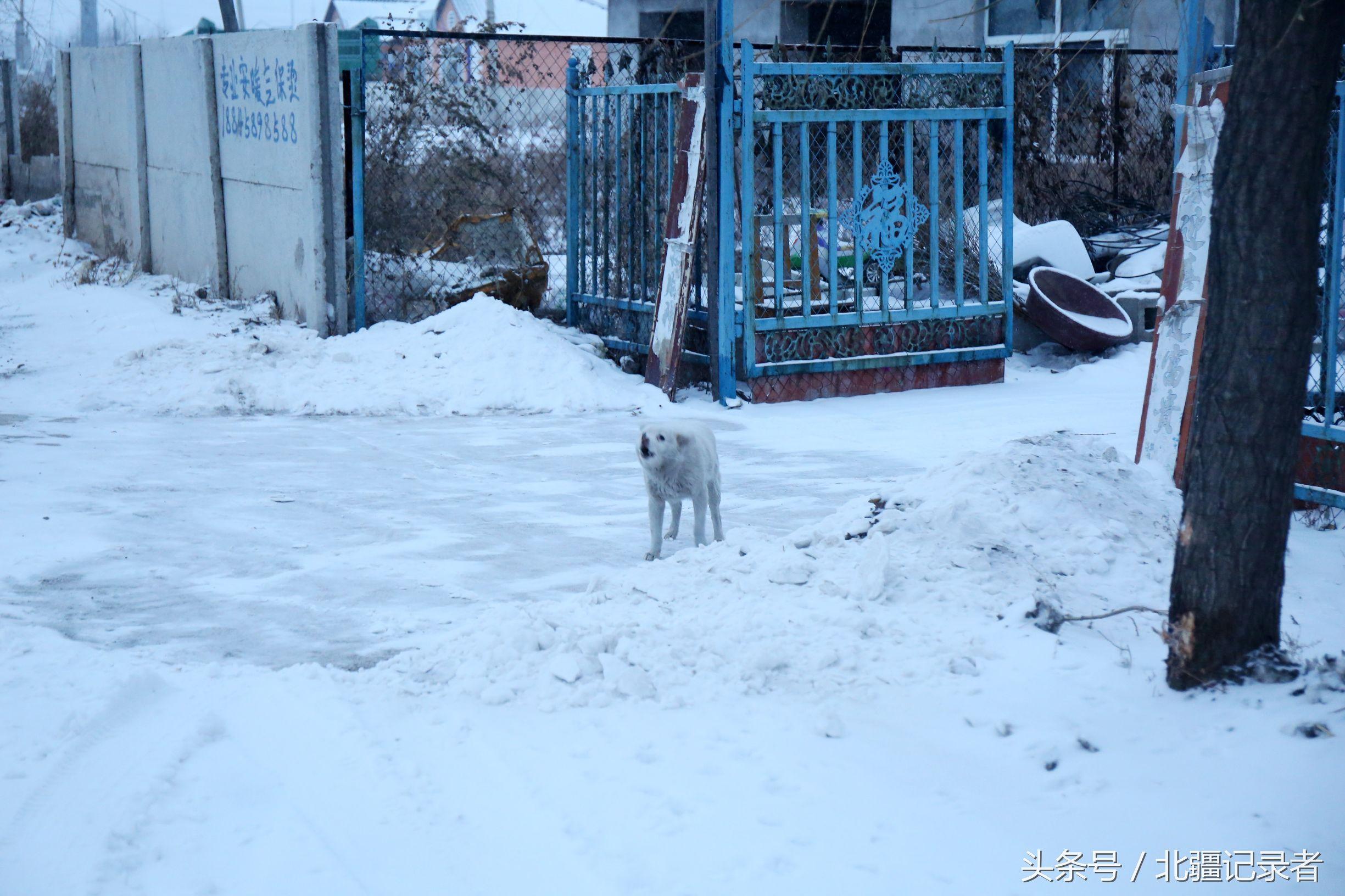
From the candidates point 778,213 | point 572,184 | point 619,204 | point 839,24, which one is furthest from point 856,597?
point 839,24

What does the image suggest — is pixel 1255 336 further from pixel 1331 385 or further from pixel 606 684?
pixel 1331 385

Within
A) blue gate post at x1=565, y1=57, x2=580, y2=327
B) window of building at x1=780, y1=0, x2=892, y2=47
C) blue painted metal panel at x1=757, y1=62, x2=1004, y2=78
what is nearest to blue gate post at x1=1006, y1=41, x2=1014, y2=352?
blue painted metal panel at x1=757, y1=62, x2=1004, y2=78

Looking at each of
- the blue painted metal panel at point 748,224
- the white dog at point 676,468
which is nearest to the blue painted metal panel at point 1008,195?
the blue painted metal panel at point 748,224

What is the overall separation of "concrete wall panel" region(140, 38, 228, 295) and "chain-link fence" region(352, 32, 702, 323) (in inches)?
92.6

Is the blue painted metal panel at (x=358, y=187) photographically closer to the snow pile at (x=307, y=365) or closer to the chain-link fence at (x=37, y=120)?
the snow pile at (x=307, y=365)

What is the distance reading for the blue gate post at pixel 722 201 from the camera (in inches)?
350

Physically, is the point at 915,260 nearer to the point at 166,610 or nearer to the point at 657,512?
the point at 657,512

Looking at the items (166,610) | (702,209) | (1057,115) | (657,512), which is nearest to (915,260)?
(702,209)

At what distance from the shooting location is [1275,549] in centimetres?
353

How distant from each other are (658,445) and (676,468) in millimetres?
Result: 187

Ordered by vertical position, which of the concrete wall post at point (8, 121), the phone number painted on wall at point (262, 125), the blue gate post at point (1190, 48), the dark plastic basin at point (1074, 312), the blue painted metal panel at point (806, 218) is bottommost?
the dark plastic basin at point (1074, 312)

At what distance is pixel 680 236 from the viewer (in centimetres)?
941

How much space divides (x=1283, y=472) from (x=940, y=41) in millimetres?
14654

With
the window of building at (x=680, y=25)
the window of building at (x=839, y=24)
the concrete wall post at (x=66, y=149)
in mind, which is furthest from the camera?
the window of building at (x=680, y=25)
